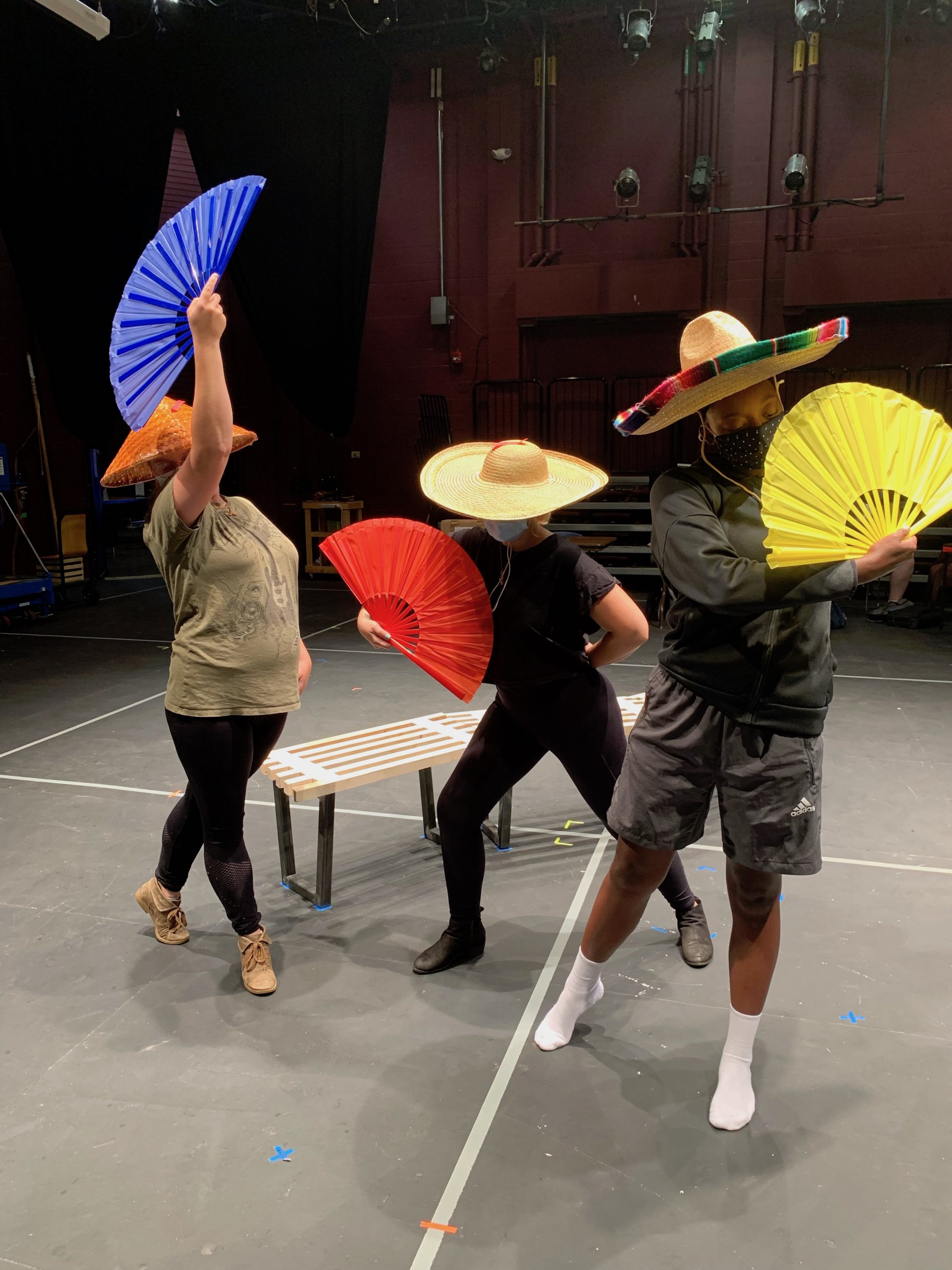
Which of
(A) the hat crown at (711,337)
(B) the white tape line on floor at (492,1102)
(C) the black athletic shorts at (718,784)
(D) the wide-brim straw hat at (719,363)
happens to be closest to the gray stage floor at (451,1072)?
(B) the white tape line on floor at (492,1102)

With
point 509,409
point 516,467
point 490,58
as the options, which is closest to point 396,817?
point 516,467

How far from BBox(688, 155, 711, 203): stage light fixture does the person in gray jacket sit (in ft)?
25.5

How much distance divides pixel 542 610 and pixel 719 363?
791 millimetres

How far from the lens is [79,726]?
14.7 feet

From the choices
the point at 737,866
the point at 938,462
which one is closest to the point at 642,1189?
the point at 737,866

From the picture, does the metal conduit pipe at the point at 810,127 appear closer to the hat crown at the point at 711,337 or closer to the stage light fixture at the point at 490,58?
the stage light fixture at the point at 490,58

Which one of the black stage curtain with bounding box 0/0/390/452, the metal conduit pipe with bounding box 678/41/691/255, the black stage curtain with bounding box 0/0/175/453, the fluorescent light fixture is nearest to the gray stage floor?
the fluorescent light fixture

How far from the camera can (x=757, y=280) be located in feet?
29.8

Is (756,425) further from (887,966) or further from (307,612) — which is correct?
(307,612)

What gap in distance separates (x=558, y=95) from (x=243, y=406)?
15.8 ft

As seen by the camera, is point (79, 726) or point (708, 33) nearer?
point (79, 726)

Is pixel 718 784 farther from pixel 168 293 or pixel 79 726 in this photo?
pixel 79 726

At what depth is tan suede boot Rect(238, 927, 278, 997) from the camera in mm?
2209

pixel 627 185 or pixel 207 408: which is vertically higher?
pixel 627 185
